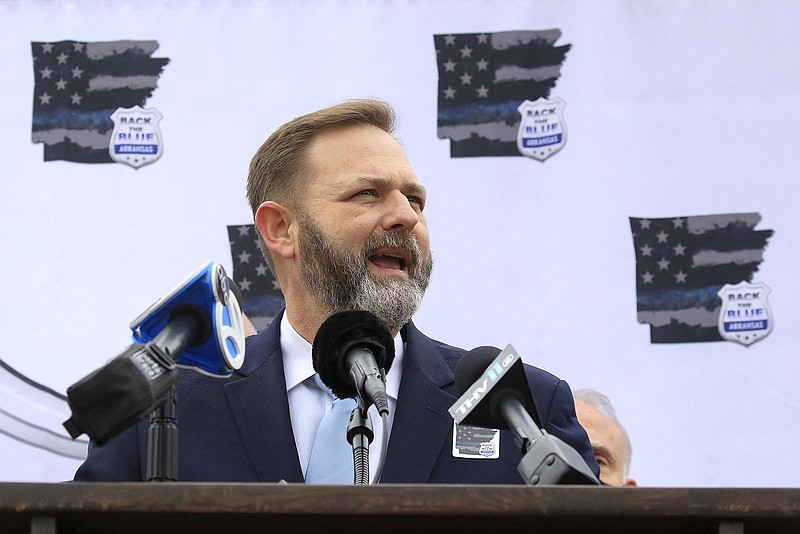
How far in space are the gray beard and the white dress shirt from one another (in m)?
0.11

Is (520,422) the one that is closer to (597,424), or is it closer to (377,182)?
(377,182)

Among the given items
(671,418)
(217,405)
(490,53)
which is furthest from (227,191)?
(671,418)

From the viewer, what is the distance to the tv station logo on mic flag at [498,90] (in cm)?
393

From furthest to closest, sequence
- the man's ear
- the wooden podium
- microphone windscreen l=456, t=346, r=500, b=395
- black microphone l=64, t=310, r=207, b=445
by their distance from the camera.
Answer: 1. the man's ear
2. microphone windscreen l=456, t=346, r=500, b=395
3. black microphone l=64, t=310, r=207, b=445
4. the wooden podium

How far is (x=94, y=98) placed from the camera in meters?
3.99

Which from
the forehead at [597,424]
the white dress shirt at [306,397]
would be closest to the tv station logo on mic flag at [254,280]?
the white dress shirt at [306,397]

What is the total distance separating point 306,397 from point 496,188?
4.18 feet

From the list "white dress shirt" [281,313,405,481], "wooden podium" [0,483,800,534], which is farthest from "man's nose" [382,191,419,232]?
"wooden podium" [0,483,800,534]

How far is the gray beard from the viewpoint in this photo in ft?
9.99

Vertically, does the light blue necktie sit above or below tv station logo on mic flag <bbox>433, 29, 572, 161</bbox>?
below

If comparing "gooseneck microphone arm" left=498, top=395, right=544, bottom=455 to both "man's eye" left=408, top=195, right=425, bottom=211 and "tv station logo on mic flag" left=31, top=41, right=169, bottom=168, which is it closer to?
"man's eye" left=408, top=195, right=425, bottom=211

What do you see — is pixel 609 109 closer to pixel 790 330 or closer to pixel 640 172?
pixel 640 172

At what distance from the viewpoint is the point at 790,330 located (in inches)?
147

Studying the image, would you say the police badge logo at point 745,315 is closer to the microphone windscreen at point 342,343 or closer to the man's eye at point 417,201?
the man's eye at point 417,201
